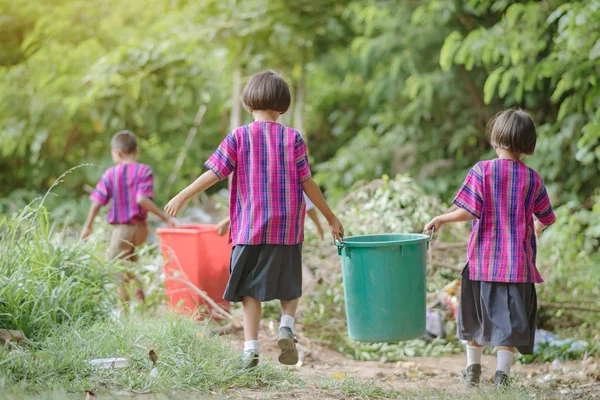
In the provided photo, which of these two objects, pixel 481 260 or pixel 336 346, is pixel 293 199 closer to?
pixel 481 260

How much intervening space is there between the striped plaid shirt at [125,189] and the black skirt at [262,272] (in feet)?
6.55

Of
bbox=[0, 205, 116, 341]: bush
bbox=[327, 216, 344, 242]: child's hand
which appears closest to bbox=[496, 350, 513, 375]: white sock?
bbox=[327, 216, 344, 242]: child's hand

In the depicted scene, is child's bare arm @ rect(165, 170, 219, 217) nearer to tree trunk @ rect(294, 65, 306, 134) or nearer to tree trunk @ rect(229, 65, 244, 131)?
tree trunk @ rect(229, 65, 244, 131)

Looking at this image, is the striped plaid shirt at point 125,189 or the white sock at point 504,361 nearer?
the white sock at point 504,361

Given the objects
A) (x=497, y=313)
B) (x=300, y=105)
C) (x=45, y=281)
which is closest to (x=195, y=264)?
(x=45, y=281)

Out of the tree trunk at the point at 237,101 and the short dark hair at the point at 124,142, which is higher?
the tree trunk at the point at 237,101

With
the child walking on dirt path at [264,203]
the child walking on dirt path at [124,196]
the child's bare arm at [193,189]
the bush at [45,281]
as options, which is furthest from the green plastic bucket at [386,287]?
the child walking on dirt path at [124,196]

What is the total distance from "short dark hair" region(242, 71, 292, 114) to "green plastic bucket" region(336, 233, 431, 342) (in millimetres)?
761

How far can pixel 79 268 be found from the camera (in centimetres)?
452

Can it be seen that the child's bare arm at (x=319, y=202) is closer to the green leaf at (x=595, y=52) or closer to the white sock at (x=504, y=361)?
the white sock at (x=504, y=361)

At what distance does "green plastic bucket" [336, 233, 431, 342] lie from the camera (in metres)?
3.68

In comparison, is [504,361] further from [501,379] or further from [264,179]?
[264,179]

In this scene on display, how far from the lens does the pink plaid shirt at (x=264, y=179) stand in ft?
12.0

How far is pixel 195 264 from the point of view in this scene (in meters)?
4.94
